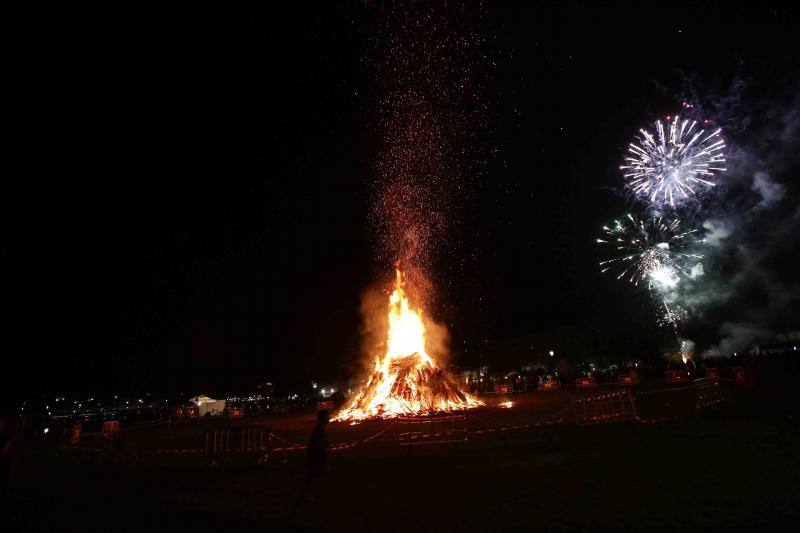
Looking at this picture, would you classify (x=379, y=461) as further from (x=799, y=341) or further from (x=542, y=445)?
(x=799, y=341)

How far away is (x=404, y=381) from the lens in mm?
28344

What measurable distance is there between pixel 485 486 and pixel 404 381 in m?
20.0

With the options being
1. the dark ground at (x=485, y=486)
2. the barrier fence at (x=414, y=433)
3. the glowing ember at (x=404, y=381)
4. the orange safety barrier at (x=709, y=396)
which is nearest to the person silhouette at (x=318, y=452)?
the dark ground at (x=485, y=486)

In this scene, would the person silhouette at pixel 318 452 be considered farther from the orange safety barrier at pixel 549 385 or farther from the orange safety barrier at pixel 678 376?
the orange safety barrier at pixel 549 385

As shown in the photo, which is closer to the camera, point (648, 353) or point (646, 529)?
point (646, 529)

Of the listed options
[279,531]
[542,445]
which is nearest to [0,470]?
[279,531]

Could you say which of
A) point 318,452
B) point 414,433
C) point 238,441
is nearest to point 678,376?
point 414,433

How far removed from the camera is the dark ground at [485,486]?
6.62m

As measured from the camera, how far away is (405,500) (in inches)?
317

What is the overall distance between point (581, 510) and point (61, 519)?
7.93 m

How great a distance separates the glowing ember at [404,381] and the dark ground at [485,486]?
11.9 meters

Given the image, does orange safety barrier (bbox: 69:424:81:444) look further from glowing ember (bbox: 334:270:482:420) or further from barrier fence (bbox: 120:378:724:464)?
glowing ember (bbox: 334:270:482:420)

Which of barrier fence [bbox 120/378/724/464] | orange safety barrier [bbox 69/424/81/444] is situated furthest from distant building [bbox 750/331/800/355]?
orange safety barrier [bbox 69/424/81/444]

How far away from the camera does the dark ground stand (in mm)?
6617
